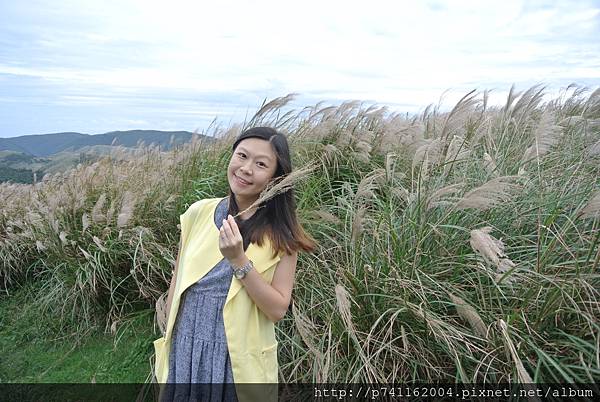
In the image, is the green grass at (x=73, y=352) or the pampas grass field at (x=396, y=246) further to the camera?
the green grass at (x=73, y=352)

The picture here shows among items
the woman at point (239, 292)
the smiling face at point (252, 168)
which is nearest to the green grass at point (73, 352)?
the woman at point (239, 292)

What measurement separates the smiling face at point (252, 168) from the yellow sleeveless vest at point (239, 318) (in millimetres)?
219

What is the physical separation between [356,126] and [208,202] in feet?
9.04

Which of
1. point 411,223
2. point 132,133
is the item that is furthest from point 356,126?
point 132,133

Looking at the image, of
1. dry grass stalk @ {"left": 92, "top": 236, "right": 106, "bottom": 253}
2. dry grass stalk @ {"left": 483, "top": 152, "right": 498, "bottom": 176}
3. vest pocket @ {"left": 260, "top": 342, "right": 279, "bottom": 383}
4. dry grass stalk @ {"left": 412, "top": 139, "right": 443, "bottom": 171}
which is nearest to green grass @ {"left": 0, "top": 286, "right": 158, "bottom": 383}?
dry grass stalk @ {"left": 92, "top": 236, "right": 106, "bottom": 253}

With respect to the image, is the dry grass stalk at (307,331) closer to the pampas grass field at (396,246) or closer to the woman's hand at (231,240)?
the pampas grass field at (396,246)

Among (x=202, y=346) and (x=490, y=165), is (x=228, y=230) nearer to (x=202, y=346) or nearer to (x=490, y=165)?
(x=202, y=346)

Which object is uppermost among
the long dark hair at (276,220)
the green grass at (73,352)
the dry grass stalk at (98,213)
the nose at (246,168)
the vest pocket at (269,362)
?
the nose at (246,168)

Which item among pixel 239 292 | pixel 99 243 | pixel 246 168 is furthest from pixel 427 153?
pixel 99 243

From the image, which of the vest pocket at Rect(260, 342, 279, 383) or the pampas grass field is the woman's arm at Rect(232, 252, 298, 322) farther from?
the pampas grass field

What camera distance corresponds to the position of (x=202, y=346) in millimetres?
1940

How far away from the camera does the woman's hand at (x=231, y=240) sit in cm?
171

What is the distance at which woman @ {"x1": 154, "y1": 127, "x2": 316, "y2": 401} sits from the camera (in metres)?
1.86

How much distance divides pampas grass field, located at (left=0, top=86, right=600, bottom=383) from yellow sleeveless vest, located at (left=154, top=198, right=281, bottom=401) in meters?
0.38
